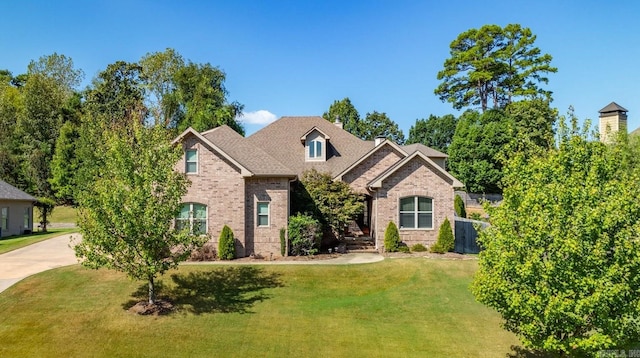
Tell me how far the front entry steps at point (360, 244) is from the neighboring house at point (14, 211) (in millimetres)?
25269

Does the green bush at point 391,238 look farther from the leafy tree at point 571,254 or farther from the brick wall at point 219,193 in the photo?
the leafy tree at point 571,254

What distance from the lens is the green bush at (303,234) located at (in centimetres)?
2103

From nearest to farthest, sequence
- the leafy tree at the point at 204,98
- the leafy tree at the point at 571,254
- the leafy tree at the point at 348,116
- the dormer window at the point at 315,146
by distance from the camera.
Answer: the leafy tree at the point at 571,254 < the dormer window at the point at 315,146 < the leafy tree at the point at 204,98 < the leafy tree at the point at 348,116

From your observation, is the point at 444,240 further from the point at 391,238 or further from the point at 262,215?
the point at 262,215

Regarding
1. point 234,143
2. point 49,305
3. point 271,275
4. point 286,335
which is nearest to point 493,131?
point 234,143

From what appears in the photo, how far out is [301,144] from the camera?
30.3 m

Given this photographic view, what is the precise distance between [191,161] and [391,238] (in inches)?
446

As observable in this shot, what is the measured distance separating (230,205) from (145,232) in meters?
7.02

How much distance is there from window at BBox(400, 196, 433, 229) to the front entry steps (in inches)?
94.6

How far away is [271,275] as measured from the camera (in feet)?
59.1

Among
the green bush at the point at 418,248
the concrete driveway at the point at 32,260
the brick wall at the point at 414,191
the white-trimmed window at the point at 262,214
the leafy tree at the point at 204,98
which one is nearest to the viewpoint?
the concrete driveway at the point at 32,260

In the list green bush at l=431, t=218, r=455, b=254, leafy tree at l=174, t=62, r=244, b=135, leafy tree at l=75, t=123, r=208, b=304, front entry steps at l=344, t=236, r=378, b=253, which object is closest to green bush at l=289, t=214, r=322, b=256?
front entry steps at l=344, t=236, r=378, b=253

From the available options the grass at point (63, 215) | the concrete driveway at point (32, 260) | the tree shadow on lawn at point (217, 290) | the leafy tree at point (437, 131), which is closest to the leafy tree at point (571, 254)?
the tree shadow on lawn at point (217, 290)

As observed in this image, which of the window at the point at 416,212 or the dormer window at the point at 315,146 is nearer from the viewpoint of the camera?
the window at the point at 416,212
